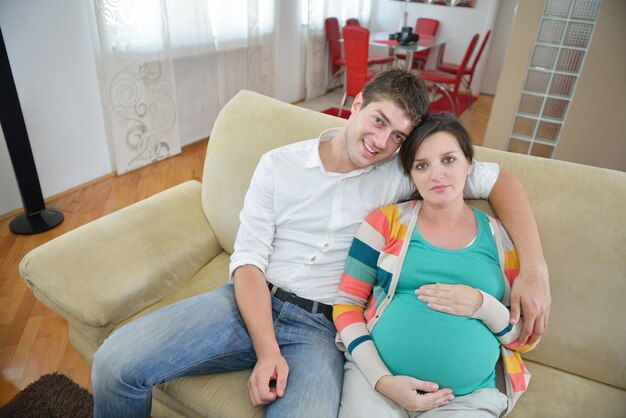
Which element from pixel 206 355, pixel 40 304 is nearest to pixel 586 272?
pixel 206 355

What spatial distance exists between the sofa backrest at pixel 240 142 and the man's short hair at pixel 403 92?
268 mm

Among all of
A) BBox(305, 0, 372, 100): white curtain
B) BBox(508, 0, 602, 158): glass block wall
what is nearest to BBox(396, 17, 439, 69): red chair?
BBox(305, 0, 372, 100): white curtain

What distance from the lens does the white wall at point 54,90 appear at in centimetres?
229

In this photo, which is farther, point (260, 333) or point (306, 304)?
point (306, 304)

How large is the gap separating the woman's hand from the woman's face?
0.22 m

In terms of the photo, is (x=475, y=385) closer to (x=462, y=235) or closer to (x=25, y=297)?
(x=462, y=235)

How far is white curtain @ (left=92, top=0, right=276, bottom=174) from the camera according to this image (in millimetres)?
2703

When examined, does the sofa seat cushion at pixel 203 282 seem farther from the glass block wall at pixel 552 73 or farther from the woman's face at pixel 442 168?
the glass block wall at pixel 552 73

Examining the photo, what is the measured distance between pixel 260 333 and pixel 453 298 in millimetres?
488

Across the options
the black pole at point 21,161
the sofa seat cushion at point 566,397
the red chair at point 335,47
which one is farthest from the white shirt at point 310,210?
the red chair at point 335,47

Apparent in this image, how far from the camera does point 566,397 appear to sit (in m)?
1.12

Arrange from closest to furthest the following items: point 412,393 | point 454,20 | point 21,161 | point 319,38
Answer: point 412,393, point 21,161, point 319,38, point 454,20

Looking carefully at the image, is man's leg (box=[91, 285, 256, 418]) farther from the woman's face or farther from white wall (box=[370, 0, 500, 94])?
white wall (box=[370, 0, 500, 94])

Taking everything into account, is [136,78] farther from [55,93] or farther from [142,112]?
[55,93]
